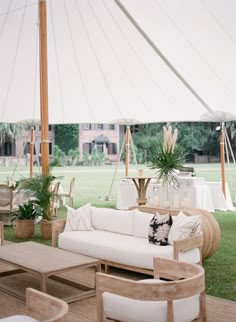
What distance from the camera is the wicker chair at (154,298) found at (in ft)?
10.9

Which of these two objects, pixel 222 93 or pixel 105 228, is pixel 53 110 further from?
pixel 105 228

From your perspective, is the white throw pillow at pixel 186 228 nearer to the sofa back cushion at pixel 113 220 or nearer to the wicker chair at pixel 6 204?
the sofa back cushion at pixel 113 220

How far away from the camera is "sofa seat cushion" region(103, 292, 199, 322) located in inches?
137

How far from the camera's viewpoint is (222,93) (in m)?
9.17

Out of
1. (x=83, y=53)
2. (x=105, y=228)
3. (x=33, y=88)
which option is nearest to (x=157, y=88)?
(x=83, y=53)

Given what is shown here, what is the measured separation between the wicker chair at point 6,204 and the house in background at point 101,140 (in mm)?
25773

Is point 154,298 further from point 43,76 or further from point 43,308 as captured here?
point 43,76

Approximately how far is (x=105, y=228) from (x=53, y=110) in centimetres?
655

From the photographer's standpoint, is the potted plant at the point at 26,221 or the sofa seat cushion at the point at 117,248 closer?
the sofa seat cushion at the point at 117,248

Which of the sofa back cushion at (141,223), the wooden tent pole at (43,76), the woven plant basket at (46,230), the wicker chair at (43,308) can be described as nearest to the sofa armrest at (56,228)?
the sofa back cushion at (141,223)

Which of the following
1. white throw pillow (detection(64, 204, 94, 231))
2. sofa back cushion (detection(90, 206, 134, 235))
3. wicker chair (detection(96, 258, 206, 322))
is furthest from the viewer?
white throw pillow (detection(64, 204, 94, 231))

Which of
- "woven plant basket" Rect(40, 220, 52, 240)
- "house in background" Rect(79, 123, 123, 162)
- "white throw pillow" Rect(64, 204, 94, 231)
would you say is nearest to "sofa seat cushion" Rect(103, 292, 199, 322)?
"white throw pillow" Rect(64, 204, 94, 231)

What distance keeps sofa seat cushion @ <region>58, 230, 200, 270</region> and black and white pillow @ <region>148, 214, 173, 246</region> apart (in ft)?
0.28

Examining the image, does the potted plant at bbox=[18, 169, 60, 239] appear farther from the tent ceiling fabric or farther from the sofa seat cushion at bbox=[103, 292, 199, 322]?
the sofa seat cushion at bbox=[103, 292, 199, 322]
